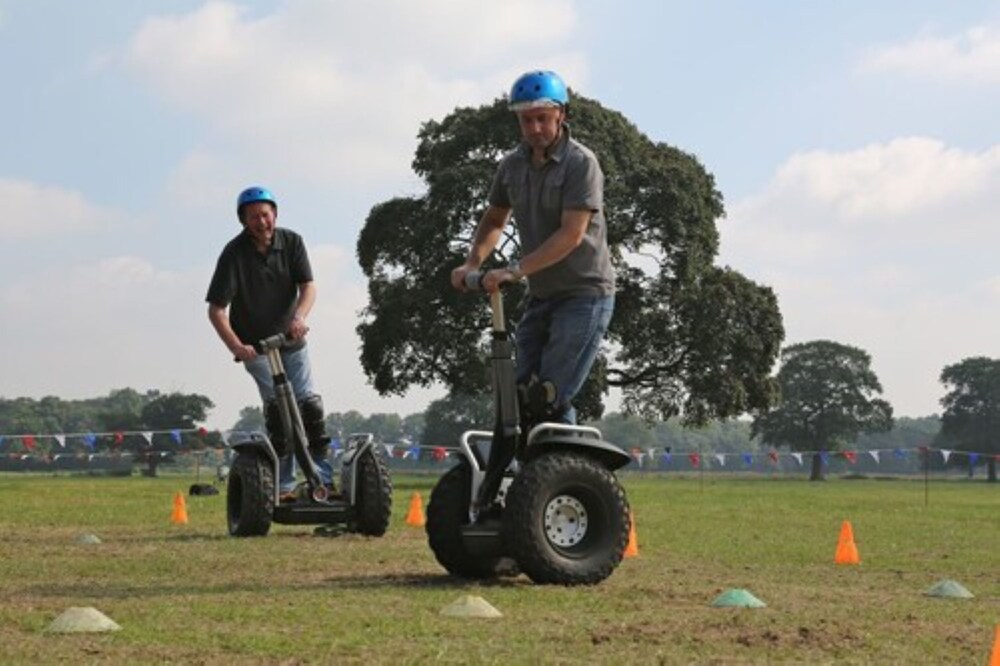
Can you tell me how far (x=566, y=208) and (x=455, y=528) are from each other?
177cm

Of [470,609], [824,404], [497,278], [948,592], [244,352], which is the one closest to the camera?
[470,609]

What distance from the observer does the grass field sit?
519cm

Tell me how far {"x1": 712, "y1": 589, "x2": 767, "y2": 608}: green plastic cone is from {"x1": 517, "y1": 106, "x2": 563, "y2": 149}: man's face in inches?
99.9

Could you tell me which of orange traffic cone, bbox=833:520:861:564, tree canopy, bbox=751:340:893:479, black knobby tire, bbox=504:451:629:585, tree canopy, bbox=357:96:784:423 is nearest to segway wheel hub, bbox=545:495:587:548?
black knobby tire, bbox=504:451:629:585

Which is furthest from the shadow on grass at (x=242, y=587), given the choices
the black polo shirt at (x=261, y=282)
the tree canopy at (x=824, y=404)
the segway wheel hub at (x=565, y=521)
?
the tree canopy at (x=824, y=404)

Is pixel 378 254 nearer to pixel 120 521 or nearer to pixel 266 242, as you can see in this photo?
pixel 120 521

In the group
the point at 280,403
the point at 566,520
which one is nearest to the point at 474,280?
the point at 566,520

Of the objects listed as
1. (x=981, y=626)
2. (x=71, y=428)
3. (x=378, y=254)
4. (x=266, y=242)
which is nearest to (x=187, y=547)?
(x=266, y=242)

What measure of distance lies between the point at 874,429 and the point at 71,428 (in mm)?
114526

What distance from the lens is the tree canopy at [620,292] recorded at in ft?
145

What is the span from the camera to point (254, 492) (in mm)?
10719

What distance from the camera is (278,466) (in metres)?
11.0

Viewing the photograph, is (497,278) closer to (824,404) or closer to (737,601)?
(737,601)

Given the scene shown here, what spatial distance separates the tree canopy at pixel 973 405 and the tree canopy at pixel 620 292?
97444 mm
